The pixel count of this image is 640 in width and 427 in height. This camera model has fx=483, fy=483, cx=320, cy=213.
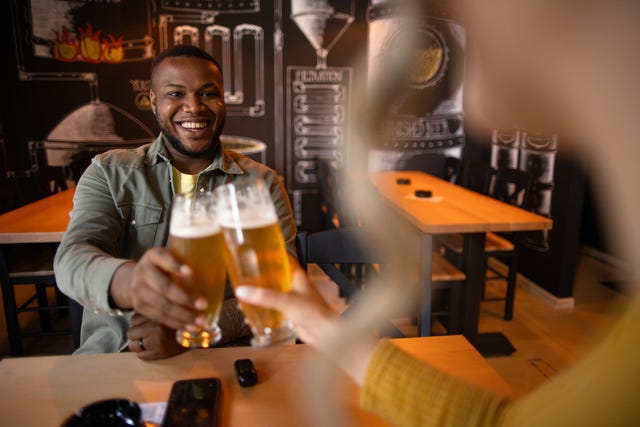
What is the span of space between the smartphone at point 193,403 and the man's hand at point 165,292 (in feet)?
0.68

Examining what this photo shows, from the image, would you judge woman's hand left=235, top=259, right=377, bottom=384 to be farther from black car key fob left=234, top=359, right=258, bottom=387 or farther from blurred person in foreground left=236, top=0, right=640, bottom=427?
black car key fob left=234, top=359, right=258, bottom=387

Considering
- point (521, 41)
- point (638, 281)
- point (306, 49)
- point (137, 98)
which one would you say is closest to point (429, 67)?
point (306, 49)

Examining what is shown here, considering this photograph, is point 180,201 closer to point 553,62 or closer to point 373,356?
point 373,356

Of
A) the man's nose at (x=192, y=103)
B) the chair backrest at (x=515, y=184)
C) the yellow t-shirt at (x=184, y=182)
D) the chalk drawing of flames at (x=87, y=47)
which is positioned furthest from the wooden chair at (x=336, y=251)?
the chalk drawing of flames at (x=87, y=47)

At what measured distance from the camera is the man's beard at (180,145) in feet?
5.23

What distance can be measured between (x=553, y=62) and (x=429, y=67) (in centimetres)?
447

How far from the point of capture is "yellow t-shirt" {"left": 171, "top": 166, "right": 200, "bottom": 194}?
64.1 inches

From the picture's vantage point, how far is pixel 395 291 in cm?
71

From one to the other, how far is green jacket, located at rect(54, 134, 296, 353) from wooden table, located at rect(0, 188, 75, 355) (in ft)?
3.43

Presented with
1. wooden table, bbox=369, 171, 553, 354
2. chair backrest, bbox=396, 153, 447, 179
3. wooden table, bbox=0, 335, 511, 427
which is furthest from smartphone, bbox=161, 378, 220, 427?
chair backrest, bbox=396, 153, 447, 179

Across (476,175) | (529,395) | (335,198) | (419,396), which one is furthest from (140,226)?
(476,175)

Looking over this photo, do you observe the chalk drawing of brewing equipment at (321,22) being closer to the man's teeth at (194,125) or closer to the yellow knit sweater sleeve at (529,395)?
the man's teeth at (194,125)

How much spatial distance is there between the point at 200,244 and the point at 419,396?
1.29 ft

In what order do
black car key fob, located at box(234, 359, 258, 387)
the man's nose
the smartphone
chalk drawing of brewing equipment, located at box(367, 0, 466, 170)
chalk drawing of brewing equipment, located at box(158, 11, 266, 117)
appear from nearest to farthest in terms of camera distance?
the smartphone → black car key fob, located at box(234, 359, 258, 387) → the man's nose → chalk drawing of brewing equipment, located at box(158, 11, 266, 117) → chalk drawing of brewing equipment, located at box(367, 0, 466, 170)
